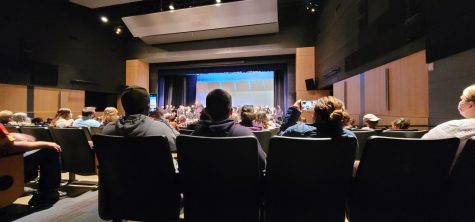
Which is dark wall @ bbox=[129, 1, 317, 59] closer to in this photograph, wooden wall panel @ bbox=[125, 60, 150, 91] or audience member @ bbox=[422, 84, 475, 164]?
wooden wall panel @ bbox=[125, 60, 150, 91]

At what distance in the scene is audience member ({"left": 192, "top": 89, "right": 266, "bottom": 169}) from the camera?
1552 millimetres

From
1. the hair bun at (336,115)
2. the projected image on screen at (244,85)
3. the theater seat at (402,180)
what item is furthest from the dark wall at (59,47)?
the theater seat at (402,180)

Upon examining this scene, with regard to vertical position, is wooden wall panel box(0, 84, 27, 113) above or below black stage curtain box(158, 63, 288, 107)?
below

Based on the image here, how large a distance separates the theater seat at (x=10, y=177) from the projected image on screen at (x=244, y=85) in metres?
9.42

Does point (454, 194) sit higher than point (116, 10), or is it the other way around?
point (116, 10)

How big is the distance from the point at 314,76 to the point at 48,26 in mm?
8272

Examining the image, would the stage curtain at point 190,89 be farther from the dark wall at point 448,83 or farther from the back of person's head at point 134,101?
the back of person's head at point 134,101

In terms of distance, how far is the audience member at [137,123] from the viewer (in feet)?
5.58

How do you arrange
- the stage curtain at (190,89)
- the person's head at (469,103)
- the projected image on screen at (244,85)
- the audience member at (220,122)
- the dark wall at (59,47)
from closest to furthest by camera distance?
the audience member at (220,122)
the person's head at (469,103)
the dark wall at (59,47)
the projected image on screen at (244,85)
the stage curtain at (190,89)

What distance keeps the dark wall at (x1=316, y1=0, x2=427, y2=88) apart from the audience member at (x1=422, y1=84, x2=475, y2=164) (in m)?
1.90

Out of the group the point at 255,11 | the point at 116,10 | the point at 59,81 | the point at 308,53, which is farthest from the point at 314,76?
the point at 59,81

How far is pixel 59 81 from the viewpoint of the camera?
8.00 metres

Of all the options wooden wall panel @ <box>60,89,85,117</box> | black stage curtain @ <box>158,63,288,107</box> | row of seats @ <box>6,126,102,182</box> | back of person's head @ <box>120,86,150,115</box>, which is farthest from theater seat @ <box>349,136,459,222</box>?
black stage curtain @ <box>158,63,288,107</box>

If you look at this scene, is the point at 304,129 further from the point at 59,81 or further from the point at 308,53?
the point at 59,81
